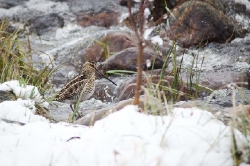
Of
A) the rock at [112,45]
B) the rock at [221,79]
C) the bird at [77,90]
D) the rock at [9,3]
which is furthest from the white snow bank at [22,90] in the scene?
the rock at [9,3]

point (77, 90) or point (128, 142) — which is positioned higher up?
point (128, 142)

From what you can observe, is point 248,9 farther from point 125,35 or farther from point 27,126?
point 27,126

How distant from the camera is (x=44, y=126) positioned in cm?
317

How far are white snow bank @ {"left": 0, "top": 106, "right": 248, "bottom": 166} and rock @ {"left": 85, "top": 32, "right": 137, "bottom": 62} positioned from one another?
4.68 meters

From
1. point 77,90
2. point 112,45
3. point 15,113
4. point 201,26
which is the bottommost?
point 77,90

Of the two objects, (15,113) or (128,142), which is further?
(15,113)

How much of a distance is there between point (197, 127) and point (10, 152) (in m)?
1.10

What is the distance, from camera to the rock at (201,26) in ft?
26.6

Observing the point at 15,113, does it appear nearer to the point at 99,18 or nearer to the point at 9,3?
the point at 99,18

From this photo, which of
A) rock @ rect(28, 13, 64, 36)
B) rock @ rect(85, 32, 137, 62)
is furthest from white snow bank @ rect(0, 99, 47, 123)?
rock @ rect(28, 13, 64, 36)

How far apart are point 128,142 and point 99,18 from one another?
7.17m

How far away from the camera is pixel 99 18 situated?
9.77m

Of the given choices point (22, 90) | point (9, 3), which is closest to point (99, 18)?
point (9, 3)

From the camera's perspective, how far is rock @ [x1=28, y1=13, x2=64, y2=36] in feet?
31.7
